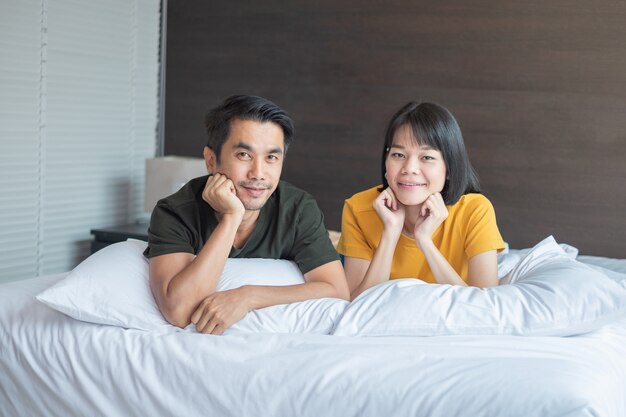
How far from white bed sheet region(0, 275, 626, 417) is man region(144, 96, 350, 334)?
114 millimetres

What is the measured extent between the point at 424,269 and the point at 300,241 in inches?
15.6

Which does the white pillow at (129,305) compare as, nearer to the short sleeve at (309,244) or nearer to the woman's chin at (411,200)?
the short sleeve at (309,244)

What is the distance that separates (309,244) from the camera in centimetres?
216

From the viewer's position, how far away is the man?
1.89 meters

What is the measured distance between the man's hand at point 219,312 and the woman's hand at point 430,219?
0.56 metres

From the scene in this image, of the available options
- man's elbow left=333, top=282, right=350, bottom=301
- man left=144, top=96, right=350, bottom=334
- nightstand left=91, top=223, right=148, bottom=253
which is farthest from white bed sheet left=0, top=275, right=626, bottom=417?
nightstand left=91, top=223, right=148, bottom=253

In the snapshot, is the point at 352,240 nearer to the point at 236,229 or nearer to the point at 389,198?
the point at 389,198

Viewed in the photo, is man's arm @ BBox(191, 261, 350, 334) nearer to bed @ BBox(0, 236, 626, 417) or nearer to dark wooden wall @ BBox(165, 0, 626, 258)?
bed @ BBox(0, 236, 626, 417)

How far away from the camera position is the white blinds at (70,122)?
368cm

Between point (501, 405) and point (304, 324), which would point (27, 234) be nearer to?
point (304, 324)

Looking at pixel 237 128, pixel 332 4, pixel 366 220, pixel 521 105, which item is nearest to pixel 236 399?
pixel 237 128

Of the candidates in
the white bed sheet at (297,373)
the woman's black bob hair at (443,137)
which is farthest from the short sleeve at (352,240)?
the white bed sheet at (297,373)

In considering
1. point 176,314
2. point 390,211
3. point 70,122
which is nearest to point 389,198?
point 390,211

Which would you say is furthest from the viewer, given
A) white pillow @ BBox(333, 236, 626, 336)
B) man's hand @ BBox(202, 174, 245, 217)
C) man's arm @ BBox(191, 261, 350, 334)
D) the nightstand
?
the nightstand
